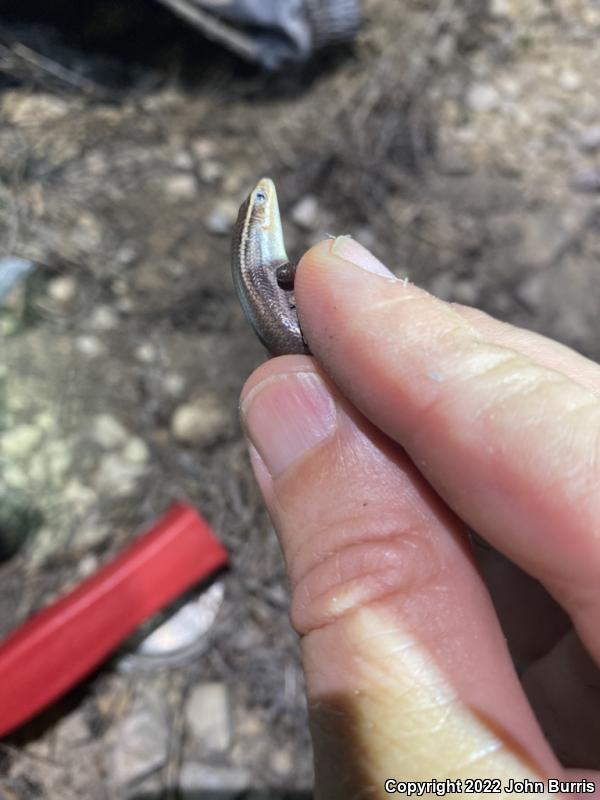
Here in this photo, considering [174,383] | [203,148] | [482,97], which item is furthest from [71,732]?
[482,97]

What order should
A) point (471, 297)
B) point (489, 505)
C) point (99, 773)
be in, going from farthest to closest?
point (471, 297) < point (99, 773) < point (489, 505)

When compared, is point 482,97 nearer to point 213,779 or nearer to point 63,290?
point 63,290

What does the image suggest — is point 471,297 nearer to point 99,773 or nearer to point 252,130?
point 252,130

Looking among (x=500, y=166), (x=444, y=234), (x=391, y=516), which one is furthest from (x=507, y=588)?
(x=500, y=166)

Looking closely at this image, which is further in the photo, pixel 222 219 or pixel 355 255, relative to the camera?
pixel 222 219

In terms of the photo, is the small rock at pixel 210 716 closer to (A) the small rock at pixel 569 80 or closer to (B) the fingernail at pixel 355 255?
(B) the fingernail at pixel 355 255

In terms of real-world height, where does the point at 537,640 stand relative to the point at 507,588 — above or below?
below

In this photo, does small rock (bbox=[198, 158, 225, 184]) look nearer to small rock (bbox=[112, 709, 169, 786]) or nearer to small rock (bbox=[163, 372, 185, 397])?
small rock (bbox=[163, 372, 185, 397])
